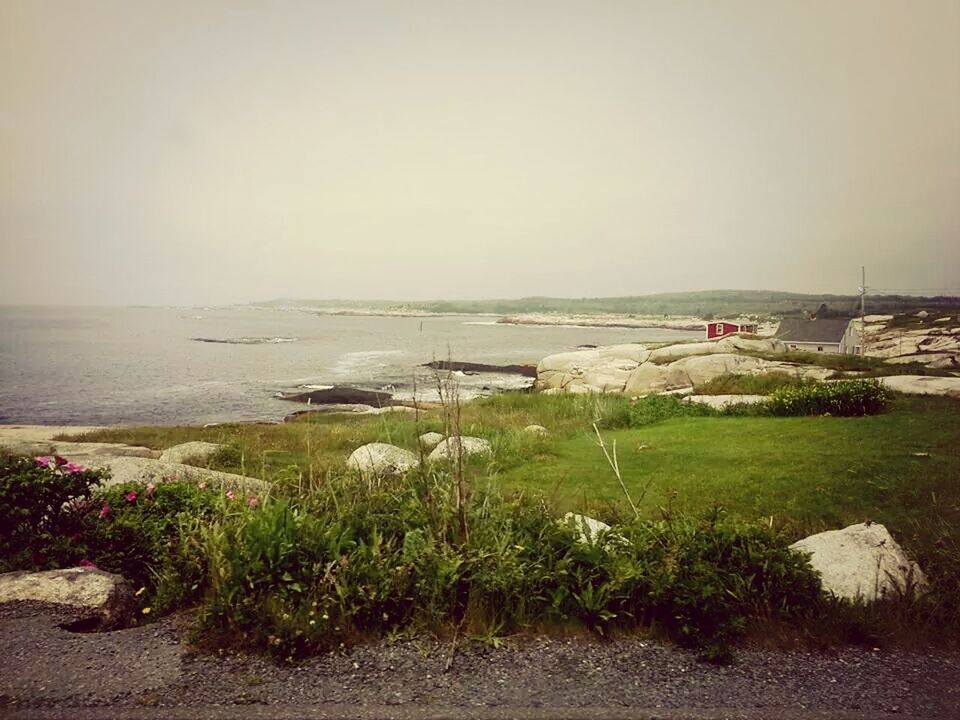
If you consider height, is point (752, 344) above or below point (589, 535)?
above

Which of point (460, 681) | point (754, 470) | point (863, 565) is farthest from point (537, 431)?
point (460, 681)

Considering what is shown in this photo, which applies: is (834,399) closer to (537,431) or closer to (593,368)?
(537,431)

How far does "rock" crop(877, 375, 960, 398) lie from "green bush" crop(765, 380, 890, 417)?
2.20 ft

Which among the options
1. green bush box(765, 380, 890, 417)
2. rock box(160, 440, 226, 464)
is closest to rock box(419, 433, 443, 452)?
rock box(160, 440, 226, 464)

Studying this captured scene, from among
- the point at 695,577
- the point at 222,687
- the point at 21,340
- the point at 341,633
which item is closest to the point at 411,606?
the point at 341,633

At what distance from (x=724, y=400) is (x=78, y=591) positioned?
1323cm

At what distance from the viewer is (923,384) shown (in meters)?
11.8

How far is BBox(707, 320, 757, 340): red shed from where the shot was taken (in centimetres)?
2205

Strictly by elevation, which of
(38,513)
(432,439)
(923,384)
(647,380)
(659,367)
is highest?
(923,384)

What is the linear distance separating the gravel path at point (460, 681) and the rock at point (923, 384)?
9.50 m

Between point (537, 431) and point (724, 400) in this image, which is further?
point (724, 400)

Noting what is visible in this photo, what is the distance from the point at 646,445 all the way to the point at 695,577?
20.0ft

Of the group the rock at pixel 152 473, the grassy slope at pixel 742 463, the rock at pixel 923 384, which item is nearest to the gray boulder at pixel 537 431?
the grassy slope at pixel 742 463

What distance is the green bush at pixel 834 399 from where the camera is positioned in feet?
36.7
